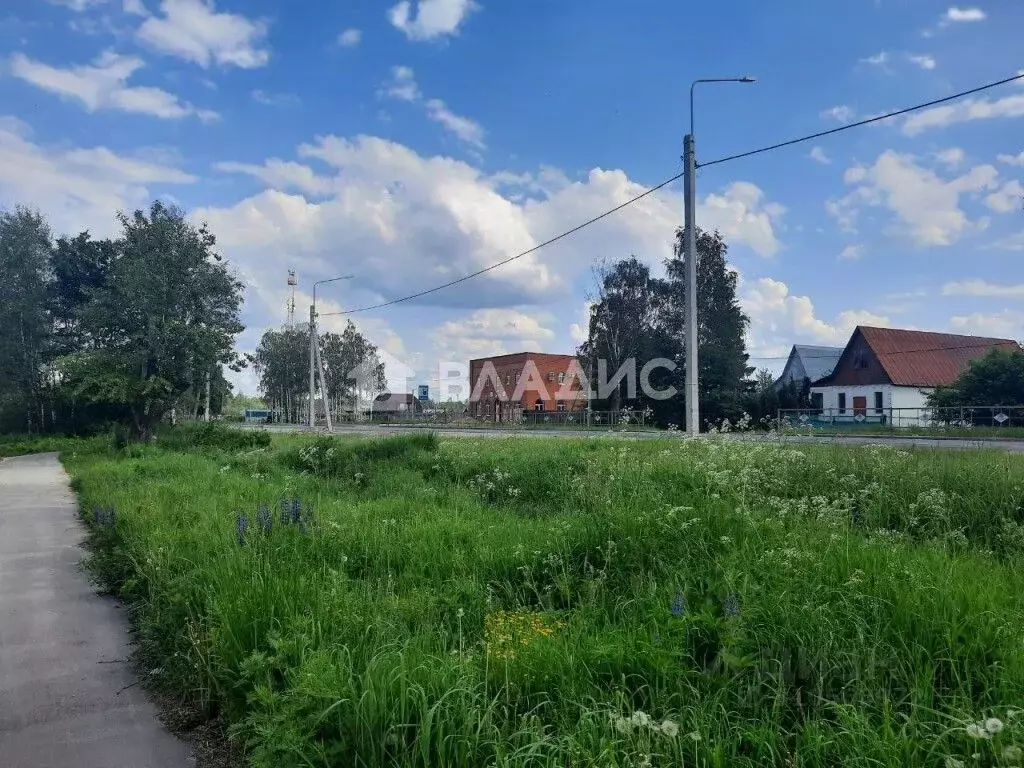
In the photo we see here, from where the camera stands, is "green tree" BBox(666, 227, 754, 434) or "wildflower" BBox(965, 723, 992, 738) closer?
"wildflower" BBox(965, 723, 992, 738)

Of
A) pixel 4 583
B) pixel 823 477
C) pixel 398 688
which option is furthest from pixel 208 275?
pixel 398 688

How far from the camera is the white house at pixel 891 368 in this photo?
41250 millimetres

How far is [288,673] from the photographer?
2877mm

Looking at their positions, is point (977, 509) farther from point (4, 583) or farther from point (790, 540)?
point (4, 583)

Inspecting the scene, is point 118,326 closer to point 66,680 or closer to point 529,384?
point 66,680

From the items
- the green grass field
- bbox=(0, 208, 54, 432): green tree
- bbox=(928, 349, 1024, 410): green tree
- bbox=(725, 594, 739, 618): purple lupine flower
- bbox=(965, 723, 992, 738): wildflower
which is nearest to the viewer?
bbox=(965, 723, 992, 738): wildflower

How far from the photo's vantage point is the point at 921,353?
4412 cm

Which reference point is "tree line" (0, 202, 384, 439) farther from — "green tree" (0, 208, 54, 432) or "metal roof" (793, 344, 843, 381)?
"metal roof" (793, 344, 843, 381)

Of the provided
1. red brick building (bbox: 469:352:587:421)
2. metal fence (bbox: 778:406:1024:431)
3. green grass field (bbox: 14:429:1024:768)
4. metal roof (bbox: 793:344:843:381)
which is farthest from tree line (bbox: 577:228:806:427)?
green grass field (bbox: 14:429:1024:768)

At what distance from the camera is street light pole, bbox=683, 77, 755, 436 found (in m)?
12.6

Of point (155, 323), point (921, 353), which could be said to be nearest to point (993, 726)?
point (155, 323)

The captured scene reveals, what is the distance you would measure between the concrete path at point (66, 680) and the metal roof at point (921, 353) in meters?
45.1

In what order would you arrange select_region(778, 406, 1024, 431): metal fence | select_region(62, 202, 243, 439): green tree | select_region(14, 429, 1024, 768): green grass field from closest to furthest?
1. select_region(14, 429, 1024, 768): green grass field
2. select_region(62, 202, 243, 439): green tree
3. select_region(778, 406, 1024, 431): metal fence

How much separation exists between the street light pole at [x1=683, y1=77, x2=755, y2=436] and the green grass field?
17.5ft
